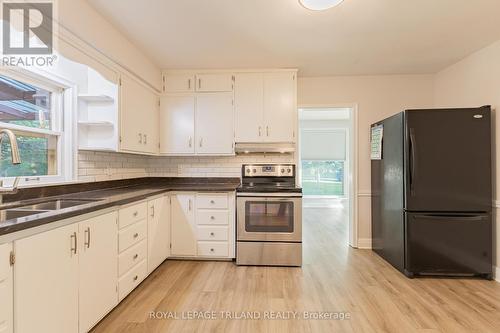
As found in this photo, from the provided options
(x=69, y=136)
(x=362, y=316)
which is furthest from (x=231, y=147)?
(x=362, y=316)

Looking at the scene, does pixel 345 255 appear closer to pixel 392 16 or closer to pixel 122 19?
pixel 392 16

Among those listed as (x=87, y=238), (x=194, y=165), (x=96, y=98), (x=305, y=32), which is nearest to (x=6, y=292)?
(x=87, y=238)

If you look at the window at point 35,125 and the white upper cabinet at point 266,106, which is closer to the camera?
the window at point 35,125

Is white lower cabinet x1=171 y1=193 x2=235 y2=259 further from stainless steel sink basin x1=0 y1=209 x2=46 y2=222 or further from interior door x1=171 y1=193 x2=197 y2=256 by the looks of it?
stainless steel sink basin x1=0 y1=209 x2=46 y2=222

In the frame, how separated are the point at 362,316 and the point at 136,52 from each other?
129 inches

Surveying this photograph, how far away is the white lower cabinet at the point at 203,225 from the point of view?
3057 mm

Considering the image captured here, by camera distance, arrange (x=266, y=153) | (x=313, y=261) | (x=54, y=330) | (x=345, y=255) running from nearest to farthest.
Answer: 1. (x=54, y=330)
2. (x=313, y=261)
3. (x=345, y=255)
4. (x=266, y=153)

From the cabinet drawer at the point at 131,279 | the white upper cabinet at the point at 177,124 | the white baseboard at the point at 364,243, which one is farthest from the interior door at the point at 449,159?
the cabinet drawer at the point at 131,279

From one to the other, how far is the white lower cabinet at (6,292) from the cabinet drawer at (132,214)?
87cm

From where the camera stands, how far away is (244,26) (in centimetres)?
234

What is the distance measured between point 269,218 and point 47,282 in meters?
2.08

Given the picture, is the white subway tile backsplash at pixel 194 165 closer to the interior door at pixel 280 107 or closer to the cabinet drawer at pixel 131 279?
the interior door at pixel 280 107

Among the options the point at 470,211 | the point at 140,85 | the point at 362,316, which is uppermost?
the point at 140,85

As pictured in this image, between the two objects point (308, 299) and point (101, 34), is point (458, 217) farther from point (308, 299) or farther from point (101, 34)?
point (101, 34)
